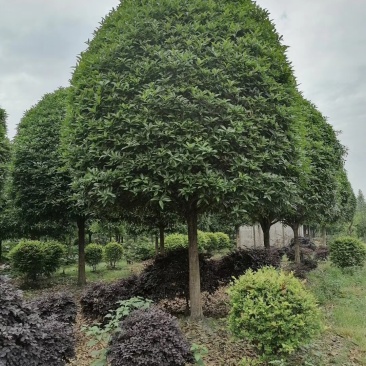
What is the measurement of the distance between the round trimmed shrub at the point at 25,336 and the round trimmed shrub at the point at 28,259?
8.21 meters

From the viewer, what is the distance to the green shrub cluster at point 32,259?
1066cm

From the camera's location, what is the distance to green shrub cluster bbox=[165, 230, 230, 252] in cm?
1628

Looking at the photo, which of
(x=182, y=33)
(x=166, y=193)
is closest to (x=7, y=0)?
(x=182, y=33)

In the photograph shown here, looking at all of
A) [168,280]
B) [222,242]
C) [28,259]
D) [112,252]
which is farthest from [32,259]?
[222,242]

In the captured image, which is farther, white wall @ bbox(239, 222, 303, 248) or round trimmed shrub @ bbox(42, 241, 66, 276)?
white wall @ bbox(239, 222, 303, 248)

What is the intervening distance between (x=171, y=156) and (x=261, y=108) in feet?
5.26

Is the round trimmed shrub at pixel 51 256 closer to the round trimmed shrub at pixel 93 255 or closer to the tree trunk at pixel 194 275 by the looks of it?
the round trimmed shrub at pixel 93 255

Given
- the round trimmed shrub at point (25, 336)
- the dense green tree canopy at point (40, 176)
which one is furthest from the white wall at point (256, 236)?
the round trimmed shrub at point (25, 336)

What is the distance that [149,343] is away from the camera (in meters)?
3.22

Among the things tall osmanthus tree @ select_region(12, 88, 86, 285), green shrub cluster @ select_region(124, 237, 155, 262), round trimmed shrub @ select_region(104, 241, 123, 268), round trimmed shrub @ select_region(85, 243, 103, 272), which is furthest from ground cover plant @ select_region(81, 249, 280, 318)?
green shrub cluster @ select_region(124, 237, 155, 262)

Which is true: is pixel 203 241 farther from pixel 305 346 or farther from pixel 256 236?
pixel 305 346

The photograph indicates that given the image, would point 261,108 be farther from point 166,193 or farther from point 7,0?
point 7,0

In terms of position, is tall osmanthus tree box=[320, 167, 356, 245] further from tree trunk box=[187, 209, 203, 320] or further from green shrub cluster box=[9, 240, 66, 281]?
green shrub cluster box=[9, 240, 66, 281]

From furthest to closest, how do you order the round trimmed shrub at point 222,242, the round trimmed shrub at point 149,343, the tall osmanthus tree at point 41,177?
the round trimmed shrub at point 222,242
the tall osmanthus tree at point 41,177
the round trimmed shrub at point 149,343
